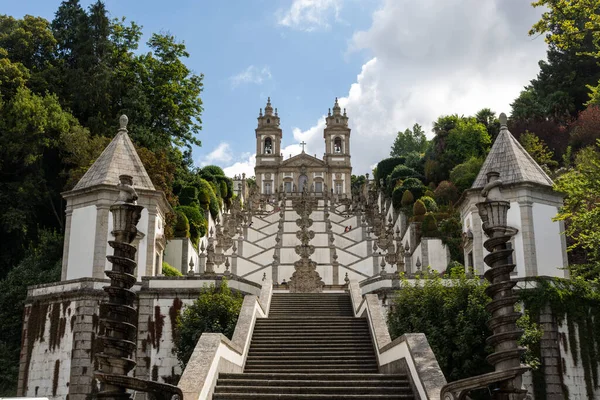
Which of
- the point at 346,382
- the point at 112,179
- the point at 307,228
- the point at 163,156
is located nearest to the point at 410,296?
the point at 346,382

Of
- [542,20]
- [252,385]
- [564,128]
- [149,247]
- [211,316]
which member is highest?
[564,128]

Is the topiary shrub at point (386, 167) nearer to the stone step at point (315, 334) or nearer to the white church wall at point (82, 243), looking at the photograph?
the white church wall at point (82, 243)

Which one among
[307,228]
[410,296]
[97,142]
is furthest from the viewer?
[307,228]

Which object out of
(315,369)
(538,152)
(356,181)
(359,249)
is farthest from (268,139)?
(315,369)

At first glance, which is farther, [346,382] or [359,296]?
[359,296]

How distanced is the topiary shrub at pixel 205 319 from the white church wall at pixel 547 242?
380 inches

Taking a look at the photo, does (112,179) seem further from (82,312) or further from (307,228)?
(307,228)

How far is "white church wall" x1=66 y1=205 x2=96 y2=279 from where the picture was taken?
22.4 m

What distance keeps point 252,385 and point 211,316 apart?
594 centimetres

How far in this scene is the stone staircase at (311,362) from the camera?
13.0 m

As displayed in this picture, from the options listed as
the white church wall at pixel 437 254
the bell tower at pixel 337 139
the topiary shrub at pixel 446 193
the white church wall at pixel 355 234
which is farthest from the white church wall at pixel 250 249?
the bell tower at pixel 337 139

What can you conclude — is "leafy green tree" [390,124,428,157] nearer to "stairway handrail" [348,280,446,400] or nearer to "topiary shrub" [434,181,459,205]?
"topiary shrub" [434,181,459,205]

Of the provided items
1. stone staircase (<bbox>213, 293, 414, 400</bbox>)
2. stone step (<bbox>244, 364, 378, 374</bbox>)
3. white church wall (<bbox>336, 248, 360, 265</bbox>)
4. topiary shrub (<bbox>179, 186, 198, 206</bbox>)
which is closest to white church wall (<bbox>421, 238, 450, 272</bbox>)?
white church wall (<bbox>336, 248, 360, 265</bbox>)

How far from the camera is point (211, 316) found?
19.1 m
